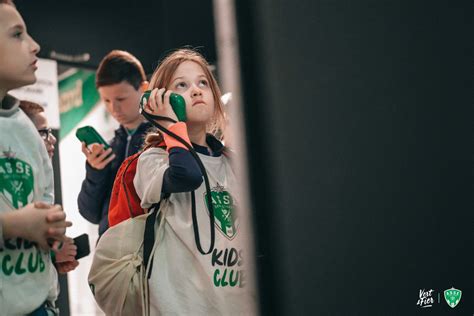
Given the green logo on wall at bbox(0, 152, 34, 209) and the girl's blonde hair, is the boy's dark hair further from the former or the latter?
the green logo on wall at bbox(0, 152, 34, 209)

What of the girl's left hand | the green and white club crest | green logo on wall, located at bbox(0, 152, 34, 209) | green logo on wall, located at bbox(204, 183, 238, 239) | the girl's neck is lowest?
the green and white club crest

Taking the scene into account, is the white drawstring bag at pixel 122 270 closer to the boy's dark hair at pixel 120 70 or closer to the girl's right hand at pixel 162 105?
the girl's right hand at pixel 162 105

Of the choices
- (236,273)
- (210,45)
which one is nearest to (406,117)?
(210,45)

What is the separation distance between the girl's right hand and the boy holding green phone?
0.97 feet

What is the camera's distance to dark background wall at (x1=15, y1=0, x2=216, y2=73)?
1.64 meters

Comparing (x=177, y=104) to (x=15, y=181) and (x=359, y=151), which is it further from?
(x=359, y=151)

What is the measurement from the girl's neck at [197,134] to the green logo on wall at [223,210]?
116mm

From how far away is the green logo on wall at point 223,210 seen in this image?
4.09 feet

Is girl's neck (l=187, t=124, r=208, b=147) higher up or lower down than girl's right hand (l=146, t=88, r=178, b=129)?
lower down

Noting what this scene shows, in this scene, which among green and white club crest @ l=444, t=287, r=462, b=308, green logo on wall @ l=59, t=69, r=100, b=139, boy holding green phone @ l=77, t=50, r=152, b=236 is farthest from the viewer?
green logo on wall @ l=59, t=69, r=100, b=139

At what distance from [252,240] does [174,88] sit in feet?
2.69

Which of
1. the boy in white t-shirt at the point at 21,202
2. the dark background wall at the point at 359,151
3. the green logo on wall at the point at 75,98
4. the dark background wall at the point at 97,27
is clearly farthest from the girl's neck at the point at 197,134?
the green logo on wall at the point at 75,98

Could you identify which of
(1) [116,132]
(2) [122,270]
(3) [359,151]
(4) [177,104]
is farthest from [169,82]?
(3) [359,151]

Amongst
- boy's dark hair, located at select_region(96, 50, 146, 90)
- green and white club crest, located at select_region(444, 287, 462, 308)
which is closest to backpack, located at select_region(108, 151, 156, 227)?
boy's dark hair, located at select_region(96, 50, 146, 90)
